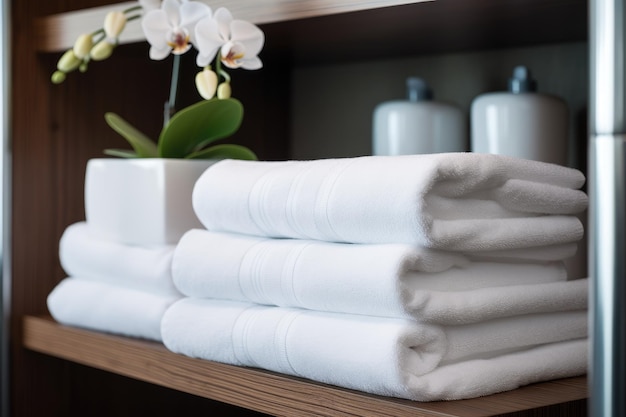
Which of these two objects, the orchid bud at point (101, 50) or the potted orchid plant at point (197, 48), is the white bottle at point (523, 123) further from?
the orchid bud at point (101, 50)

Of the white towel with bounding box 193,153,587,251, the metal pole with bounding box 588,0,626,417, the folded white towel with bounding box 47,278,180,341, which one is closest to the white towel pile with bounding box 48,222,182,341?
the folded white towel with bounding box 47,278,180,341

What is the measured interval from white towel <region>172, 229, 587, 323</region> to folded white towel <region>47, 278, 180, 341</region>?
7cm

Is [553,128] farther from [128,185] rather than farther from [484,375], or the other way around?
[128,185]

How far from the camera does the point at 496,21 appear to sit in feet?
2.59

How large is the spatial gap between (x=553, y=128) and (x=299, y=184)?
284 mm

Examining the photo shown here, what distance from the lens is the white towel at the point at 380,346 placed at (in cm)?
61

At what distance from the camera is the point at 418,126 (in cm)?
90

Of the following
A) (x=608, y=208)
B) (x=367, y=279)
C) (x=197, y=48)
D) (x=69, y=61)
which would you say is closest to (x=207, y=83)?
(x=197, y=48)

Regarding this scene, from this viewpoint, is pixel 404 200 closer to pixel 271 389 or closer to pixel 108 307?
pixel 271 389

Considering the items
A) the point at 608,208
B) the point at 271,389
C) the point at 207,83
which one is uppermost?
the point at 207,83

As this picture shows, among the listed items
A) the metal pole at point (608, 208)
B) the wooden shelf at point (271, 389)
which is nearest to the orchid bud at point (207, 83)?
the wooden shelf at point (271, 389)

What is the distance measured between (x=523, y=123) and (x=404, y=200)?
0.89ft

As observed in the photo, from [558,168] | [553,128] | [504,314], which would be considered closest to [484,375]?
[504,314]

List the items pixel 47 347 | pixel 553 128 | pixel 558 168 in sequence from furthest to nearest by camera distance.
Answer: pixel 47 347, pixel 553 128, pixel 558 168
